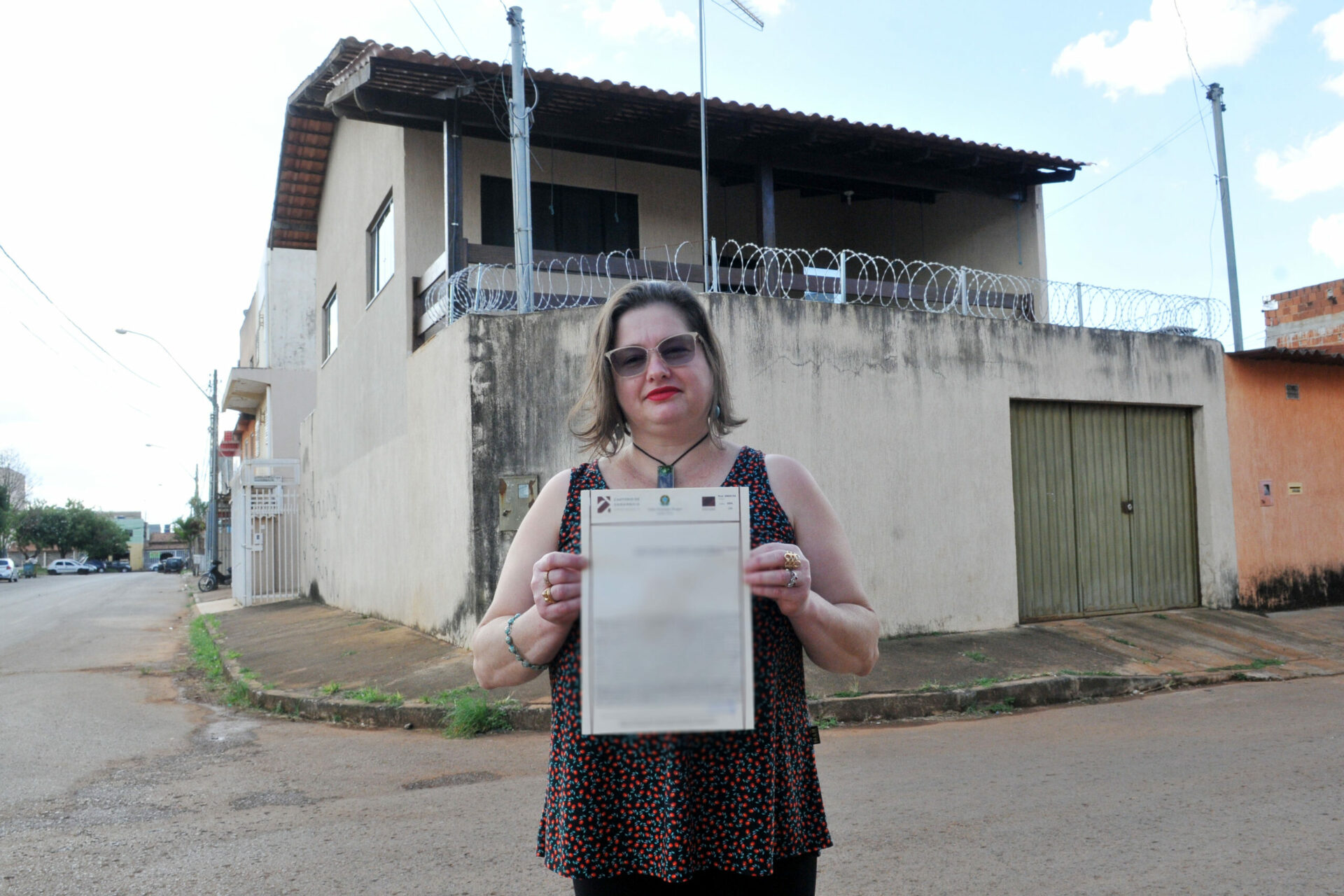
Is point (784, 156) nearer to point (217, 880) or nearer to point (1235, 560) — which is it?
point (1235, 560)

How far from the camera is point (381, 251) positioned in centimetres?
1266

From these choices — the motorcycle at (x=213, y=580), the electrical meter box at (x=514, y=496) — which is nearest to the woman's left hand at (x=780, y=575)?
the electrical meter box at (x=514, y=496)

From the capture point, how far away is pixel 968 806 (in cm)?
440

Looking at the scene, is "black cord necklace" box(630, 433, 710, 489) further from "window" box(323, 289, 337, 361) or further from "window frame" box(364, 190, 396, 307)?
"window" box(323, 289, 337, 361)

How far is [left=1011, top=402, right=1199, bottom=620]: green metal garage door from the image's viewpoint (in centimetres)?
961

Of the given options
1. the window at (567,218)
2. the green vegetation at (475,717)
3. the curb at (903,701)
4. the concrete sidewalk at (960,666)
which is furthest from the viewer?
the window at (567,218)

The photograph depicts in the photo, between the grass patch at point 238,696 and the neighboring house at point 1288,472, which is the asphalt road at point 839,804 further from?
the neighboring house at point 1288,472

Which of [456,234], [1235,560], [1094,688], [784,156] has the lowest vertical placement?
[1094,688]

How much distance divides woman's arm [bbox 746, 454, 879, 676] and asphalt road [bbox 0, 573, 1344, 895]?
218cm

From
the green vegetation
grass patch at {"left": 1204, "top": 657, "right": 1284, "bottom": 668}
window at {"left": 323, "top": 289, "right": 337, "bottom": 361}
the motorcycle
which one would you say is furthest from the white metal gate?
grass patch at {"left": 1204, "top": 657, "right": 1284, "bottom": 668}

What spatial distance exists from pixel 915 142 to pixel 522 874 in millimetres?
9580

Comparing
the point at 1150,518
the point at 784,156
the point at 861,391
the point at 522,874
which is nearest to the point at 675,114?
the point at 784,156

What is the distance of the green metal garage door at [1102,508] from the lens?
961 cm

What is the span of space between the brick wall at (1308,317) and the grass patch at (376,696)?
615 inches
